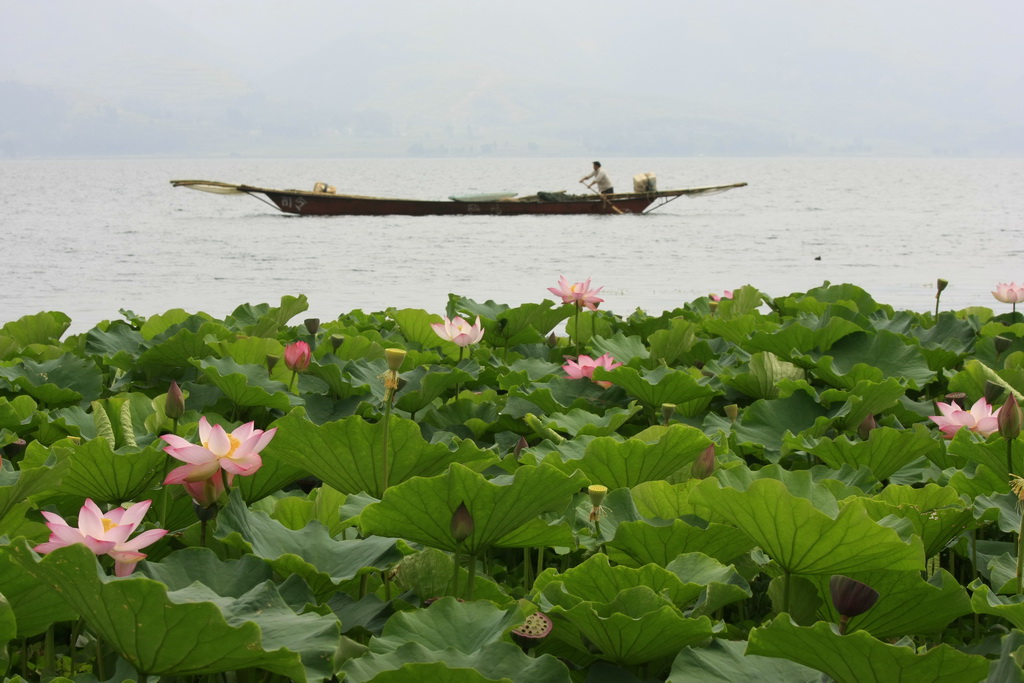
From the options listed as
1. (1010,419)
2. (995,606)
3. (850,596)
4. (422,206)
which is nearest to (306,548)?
(850,596)

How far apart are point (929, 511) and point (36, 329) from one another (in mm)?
2699

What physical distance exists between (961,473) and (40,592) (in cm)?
127

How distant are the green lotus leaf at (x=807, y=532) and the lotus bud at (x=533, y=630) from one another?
25 cm

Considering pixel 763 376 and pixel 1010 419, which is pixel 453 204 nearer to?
pixel 763 376

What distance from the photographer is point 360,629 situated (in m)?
1.09

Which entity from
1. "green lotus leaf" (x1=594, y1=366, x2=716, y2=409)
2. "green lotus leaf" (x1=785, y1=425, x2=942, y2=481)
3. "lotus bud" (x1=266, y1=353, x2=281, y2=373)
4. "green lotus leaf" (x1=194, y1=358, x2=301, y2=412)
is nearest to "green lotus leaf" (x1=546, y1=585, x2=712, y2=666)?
"green lotus leaf" (x1=785, y1=425, x2=942, y2=481)

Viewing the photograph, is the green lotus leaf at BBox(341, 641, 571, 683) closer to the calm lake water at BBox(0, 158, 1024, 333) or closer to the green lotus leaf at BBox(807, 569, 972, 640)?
the green lotus leaf at BBox(807, 569, 972, 640)

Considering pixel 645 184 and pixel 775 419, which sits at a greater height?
pixel 645 184

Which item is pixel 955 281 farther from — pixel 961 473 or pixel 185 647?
pixel 185 647

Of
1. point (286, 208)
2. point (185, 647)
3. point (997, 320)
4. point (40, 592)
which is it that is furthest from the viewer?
point (286, 208)

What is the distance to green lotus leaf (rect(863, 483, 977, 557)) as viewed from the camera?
1.23 meters

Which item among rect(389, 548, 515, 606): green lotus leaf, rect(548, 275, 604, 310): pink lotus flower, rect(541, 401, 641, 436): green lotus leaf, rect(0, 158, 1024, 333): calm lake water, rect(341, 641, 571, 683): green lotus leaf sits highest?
rect(548, 275, 604, 310): pink lotus flower

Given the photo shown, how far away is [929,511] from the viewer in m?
1.34

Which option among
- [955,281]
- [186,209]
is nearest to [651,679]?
[955,281]
